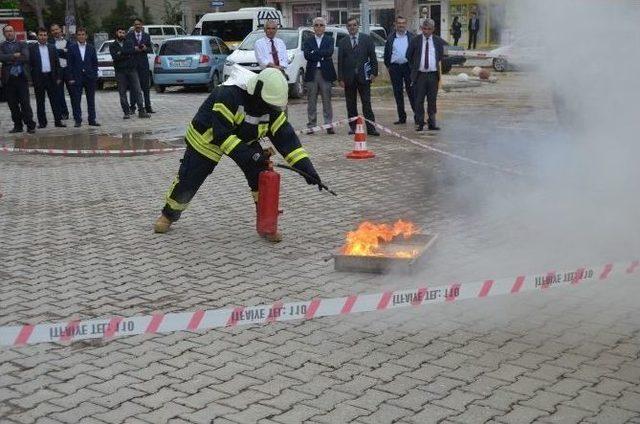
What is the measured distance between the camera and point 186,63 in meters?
22.9

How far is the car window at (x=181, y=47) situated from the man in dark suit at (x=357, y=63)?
32.1ft

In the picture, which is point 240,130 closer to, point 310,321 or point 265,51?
point 310,321

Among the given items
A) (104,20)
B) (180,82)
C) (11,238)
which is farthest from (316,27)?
(104,20)

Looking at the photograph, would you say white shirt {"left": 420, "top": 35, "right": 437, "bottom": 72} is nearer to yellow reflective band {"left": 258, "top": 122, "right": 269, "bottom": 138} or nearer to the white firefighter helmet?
yellow reflective band {"left": 258, "top": 122, "right": 269, "bottom": 138}

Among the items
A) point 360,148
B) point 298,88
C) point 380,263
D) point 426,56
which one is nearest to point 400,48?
point 426,56

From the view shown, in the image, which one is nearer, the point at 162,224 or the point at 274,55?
the point at 162,224

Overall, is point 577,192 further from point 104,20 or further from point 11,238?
point 104,20

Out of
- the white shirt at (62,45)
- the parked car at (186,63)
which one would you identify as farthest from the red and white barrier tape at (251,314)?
the parked car at (186,63)

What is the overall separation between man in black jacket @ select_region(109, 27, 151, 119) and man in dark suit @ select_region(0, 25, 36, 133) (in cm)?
203

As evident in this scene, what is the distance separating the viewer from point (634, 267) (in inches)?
224

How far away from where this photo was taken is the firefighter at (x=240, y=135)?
7348 mm

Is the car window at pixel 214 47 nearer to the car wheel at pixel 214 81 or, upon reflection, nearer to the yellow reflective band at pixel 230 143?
the car wheel at pixel 214 81

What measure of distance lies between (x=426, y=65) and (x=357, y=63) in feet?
3.80

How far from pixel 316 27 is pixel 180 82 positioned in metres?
9.50
